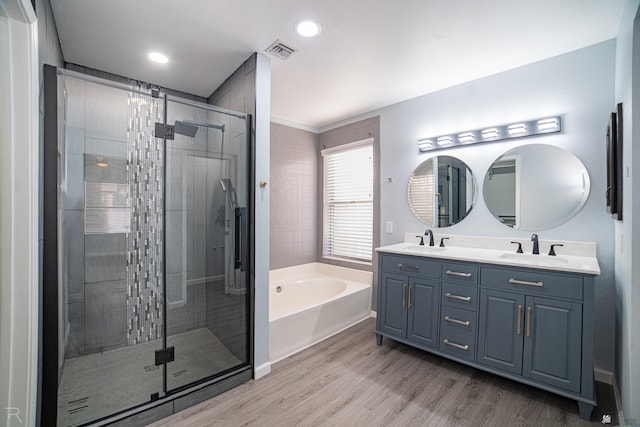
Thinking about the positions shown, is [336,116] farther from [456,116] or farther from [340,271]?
[340,271]

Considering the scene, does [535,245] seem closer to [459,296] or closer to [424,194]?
[459,296]

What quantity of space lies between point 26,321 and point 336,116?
131 inches

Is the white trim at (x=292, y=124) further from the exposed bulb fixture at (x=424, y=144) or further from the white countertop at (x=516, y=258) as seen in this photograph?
the white countertop at (x=516, y=258)

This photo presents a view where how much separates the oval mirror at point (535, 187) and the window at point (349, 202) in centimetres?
140

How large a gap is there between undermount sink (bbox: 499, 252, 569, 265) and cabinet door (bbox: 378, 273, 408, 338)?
859 millimetres

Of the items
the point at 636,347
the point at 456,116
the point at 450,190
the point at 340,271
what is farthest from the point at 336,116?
the point at 636,347

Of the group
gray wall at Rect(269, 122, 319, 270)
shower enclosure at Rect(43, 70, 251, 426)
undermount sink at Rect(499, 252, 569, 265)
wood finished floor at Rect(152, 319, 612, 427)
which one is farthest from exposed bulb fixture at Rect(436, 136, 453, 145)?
wood finished floor at Rect(152, 319, 612, 427)

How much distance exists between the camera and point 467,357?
2.16 metres

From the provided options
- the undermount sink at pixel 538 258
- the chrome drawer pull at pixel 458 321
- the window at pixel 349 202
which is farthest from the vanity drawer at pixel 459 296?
the window at pixel 349 202

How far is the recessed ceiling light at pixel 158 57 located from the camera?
223cm

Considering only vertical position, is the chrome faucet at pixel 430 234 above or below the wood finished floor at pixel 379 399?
above

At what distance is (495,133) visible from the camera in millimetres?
2504

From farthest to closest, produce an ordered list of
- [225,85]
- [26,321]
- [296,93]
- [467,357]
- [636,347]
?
1. [296,93]
2. [225,85]
3. [467,357]
4. [636,347]
5. [26,321]

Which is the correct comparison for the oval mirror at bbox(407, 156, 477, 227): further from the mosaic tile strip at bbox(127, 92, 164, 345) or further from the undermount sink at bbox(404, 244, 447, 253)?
the mosaic tile strip at bbox(127, 92, 164, 345)
